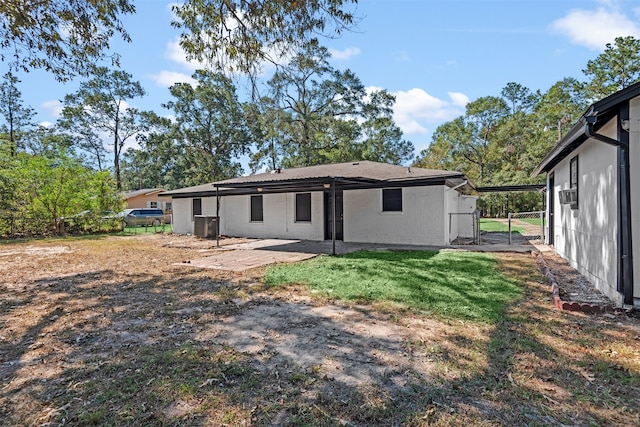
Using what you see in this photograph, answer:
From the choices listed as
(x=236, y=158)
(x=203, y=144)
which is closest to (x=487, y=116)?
(x=236, y=158)

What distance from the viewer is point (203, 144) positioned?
1428 inches

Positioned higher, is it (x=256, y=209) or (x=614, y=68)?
(x=614, y=68)

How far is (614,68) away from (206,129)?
35894mm

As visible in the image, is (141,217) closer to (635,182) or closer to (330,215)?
(330,215)

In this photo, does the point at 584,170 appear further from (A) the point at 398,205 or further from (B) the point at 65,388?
(B) the point at 65,388

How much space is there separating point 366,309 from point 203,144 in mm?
34938

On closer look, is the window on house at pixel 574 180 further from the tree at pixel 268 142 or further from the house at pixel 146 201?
the house at pixel 146 201

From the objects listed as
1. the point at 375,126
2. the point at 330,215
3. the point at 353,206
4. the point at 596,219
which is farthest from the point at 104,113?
the point at 596,219

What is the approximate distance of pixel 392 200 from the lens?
41.4 ft

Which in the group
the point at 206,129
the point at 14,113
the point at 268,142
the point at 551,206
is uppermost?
the point at 14,113

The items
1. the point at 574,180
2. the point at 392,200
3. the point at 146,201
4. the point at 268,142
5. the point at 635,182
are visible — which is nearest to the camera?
the point at 635,182

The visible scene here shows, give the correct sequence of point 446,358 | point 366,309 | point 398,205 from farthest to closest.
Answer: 1. point 398,205
2. point 366,309
3. point 446,358

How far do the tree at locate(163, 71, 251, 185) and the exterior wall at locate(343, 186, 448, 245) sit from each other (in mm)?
25104

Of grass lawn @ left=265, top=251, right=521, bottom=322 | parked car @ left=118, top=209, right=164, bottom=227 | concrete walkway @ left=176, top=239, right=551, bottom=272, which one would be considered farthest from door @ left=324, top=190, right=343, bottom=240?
parked car @ left=118, top=209, right=164, bottom=227
